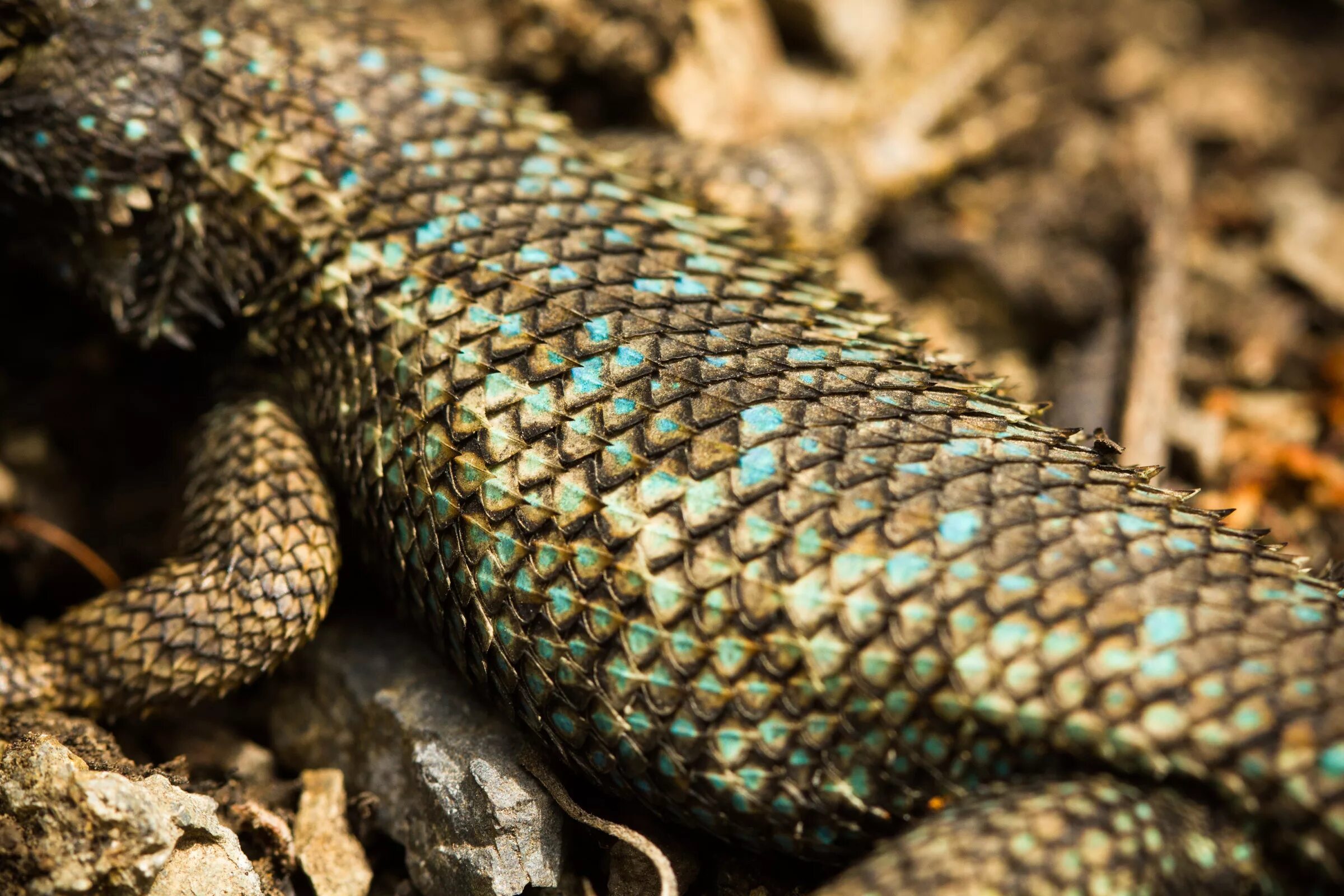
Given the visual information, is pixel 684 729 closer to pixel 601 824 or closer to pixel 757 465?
pixel 601 824

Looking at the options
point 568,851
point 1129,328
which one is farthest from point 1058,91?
point 568,851

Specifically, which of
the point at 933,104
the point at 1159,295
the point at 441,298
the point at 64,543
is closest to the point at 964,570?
the point at 441,298

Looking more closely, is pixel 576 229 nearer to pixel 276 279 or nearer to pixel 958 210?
pixel 276 279

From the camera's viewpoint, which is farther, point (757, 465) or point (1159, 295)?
point (1159, 295)

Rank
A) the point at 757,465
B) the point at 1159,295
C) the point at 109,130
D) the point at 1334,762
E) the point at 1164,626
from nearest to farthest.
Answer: the point at 1334,762
the point at 1164,626
the point at 757,465
the point at 109,130
the point at 1159,295

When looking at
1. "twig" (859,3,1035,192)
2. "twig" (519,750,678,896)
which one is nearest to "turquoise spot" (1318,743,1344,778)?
"twig" (519,750,678,896)

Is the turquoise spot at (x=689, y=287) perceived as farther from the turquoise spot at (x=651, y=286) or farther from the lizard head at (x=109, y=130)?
the lizard head at (x=109, y=130)
